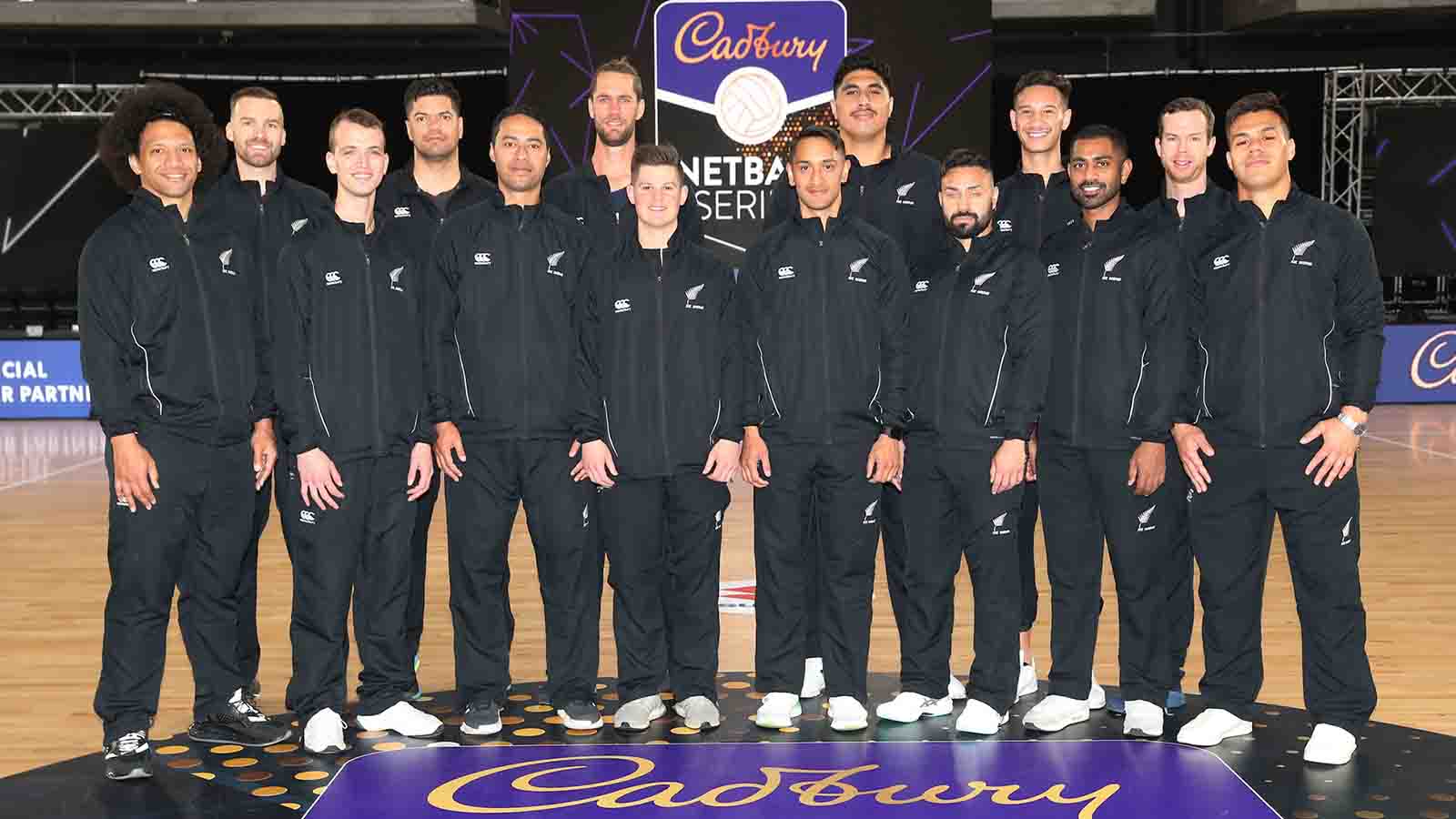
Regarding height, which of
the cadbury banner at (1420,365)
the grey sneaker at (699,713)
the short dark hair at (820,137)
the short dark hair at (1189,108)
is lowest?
the grey sneaker at (699,713)

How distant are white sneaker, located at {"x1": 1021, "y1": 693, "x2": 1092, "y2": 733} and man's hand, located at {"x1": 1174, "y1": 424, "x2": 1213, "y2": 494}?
0.72 metres

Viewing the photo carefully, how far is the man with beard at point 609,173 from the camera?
4688mm

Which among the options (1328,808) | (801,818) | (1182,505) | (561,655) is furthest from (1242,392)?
(561,655)

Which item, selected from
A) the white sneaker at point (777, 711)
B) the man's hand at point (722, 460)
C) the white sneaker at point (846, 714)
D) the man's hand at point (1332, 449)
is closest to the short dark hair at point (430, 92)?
the man's hand at point (722, 460)

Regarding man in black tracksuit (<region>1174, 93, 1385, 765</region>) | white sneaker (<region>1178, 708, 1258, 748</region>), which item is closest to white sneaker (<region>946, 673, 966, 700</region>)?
white sneaker (<region>1178, 708, 1258, 748</region>)

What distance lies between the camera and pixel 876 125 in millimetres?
4734

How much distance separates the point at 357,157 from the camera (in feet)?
13.5

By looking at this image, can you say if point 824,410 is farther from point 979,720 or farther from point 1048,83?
point 1048,83

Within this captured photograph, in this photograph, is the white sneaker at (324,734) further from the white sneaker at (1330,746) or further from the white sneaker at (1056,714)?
the white sneaker at (1330,746)

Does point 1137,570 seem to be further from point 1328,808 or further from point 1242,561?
point 1328,808

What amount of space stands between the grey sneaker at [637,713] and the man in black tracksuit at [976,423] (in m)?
0.70

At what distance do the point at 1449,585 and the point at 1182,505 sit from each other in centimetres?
280

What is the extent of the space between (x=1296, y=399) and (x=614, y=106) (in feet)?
7.25

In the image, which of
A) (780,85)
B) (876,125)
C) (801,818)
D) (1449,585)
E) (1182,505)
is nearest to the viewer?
(801,818)
